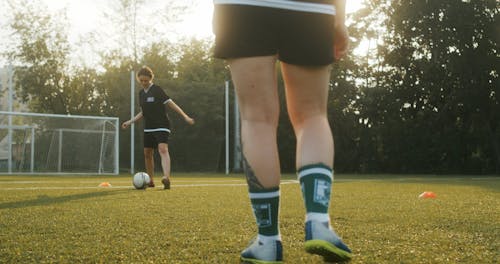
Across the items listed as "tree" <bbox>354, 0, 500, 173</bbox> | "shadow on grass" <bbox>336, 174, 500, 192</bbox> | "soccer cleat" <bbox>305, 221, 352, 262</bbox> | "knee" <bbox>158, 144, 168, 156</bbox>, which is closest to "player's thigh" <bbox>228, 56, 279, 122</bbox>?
"soccer cleat" <bbox>305, 221, 352, 262</bbox>

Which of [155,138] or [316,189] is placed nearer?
[316,189]

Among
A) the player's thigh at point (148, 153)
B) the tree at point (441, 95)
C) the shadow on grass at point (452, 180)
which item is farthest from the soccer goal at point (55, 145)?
the tree at point (441, 95)

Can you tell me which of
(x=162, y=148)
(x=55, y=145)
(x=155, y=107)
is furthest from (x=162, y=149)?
(x=55, y=145)

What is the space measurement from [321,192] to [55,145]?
47.2 feet

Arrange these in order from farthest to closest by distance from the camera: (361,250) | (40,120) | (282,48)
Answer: (40,120), (361,250), (282,48)

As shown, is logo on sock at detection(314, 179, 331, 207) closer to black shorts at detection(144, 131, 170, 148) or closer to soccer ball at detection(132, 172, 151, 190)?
soccer ball at detection(132, 172, 151, 190)

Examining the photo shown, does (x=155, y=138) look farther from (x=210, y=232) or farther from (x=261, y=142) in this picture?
(x=261, y=142)

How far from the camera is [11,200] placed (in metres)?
4.85

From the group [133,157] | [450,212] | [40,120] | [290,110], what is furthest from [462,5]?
[290,110]

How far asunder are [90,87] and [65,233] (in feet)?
73.8

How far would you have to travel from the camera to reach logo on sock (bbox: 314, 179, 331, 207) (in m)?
2.01

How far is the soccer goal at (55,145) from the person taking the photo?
584 inches

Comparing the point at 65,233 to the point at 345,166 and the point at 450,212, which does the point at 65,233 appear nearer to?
the point at 450,212

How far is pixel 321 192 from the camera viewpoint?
2014 millimetres
